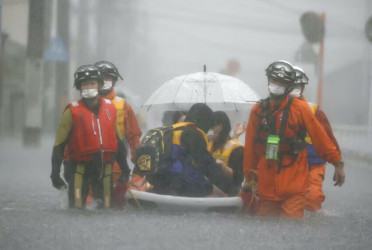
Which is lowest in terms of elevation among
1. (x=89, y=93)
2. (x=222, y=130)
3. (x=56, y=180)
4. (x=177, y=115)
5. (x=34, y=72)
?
(x=56, y=180)

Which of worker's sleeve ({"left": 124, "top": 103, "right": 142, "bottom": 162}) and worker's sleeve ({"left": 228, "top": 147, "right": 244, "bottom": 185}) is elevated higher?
worker's sleeve ({"left": 124, "top": 103, "right": 142, "bottom": 162})

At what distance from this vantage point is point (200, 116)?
7.15m

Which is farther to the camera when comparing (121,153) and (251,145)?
(121,153)

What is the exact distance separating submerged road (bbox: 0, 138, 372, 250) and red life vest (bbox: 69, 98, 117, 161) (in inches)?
24.3

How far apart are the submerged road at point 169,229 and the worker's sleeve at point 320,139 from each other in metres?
0.67

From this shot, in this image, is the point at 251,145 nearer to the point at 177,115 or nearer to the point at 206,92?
the point at 206,92

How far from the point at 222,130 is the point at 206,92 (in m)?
0.90

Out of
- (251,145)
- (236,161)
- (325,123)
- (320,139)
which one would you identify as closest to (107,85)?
(236,161)

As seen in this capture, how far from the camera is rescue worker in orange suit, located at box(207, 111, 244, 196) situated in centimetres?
747

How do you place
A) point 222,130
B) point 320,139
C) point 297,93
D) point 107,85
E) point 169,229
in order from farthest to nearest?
point 107,85
point 297,93
point 222,130
point 320,139
point 169,229

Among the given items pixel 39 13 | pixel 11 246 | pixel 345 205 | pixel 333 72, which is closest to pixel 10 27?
pixel 39 13

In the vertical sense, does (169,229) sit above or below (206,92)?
below

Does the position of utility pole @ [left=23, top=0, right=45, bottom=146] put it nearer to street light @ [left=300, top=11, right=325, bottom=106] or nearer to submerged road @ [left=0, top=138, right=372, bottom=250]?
street light @ [left=300, top=11, right=325, bottom=106]

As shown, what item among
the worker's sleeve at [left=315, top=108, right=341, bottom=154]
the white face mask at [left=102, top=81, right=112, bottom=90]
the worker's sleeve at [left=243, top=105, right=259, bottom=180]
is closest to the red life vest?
the white face mask at [left=102, top=81, right=112, bottom=90]
